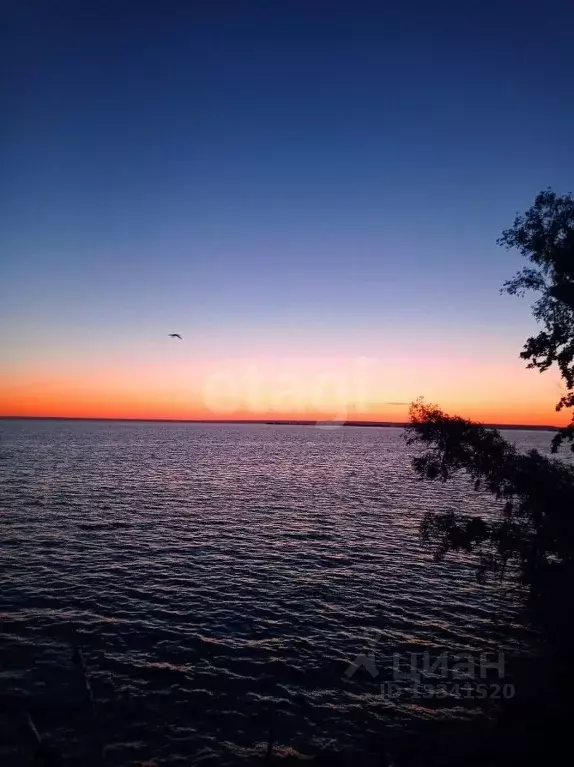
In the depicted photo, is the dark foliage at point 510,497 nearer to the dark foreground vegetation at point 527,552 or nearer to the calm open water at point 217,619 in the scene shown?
the dark foreground vegetation at point 527,552

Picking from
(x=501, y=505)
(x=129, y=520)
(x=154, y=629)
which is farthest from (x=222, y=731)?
Answer: (x=501, y=505)

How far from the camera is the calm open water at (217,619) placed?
1998 cm

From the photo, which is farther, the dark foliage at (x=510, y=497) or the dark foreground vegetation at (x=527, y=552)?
the dark foliage at (x=510, y=497)

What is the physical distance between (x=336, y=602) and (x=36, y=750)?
2011 cm

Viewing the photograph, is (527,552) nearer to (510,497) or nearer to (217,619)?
(510,497)

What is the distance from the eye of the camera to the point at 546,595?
27.1 m

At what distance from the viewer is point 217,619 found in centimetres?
2958

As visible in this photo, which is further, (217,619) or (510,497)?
(510,497)

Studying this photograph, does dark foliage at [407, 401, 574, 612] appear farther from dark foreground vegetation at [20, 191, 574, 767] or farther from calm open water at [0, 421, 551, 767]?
calm open water at [0, 421, 551, 767]

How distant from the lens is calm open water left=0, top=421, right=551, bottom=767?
65.6 ft

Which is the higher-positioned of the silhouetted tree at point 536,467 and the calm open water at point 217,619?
the silhouetted tree at point 536,467

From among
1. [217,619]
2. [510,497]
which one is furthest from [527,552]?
[217,619]

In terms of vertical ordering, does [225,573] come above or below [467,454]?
below

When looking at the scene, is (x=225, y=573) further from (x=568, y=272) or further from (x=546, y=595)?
(x=568, y=272)
